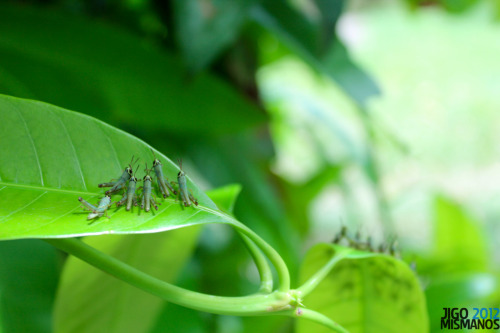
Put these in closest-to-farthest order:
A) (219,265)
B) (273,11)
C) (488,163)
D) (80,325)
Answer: (80,325) < (273,11) < (219,265) < (488,163)

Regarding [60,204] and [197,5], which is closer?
[60,204]

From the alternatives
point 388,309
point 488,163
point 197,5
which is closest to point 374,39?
point 488,163

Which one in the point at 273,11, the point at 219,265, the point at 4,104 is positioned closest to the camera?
the point at 4,104

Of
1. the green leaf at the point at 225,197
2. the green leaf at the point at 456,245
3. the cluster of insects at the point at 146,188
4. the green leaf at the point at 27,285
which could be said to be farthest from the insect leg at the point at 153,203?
the green leaf at the point at 456,245

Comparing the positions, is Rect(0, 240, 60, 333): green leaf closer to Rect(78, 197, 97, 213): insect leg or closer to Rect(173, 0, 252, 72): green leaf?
Rect(78, 197, 97, 213): insect leg

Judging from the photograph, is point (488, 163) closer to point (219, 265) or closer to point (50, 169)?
point (219, 265)

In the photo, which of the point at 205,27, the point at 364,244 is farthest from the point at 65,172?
the point at 205,27

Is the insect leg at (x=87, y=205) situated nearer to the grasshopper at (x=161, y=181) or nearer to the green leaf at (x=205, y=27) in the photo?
the grasshopper at (x=161, y=181)
